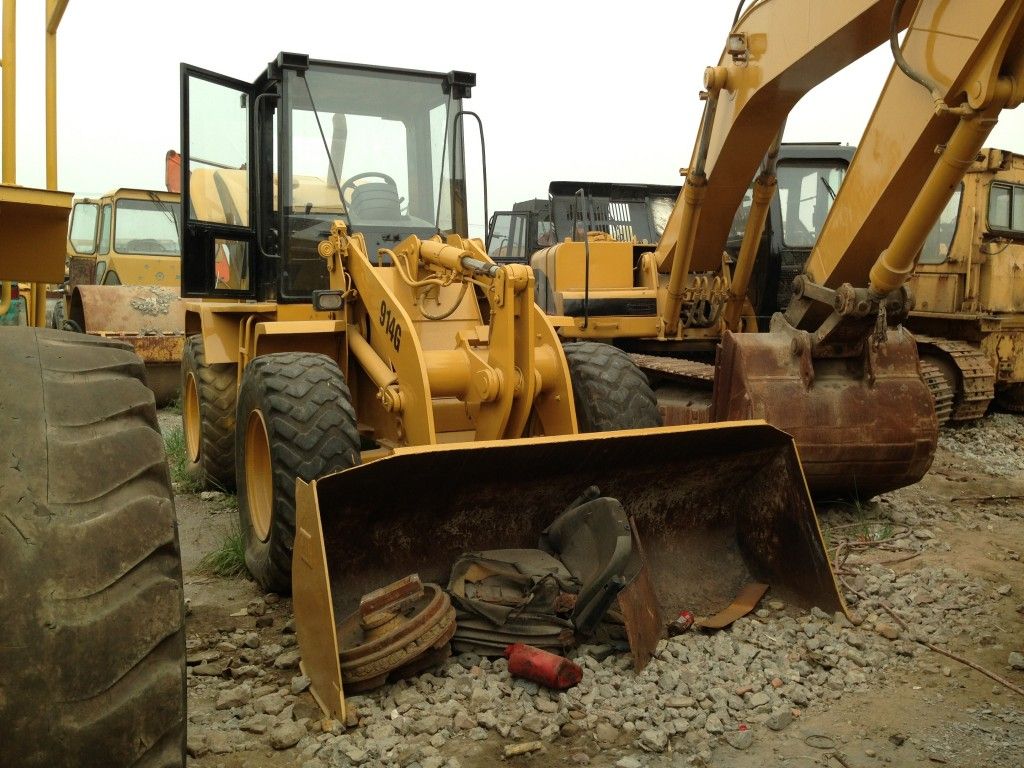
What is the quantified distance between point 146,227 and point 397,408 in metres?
10.9

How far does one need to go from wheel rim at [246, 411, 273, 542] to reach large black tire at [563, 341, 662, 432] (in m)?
A: 1.54

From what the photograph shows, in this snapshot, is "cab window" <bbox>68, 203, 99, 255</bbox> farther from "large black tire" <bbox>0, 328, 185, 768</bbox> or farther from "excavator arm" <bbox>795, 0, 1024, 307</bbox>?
"large black tire" <bbox>0, 328, 185, 768</bbox>

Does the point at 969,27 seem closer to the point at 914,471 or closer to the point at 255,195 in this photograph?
the point at 914,471

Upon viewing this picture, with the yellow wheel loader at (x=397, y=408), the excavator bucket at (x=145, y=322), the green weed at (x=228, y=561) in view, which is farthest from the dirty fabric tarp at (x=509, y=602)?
the excavator bucket at (x=145, y=322)

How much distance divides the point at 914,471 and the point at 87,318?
8582mm

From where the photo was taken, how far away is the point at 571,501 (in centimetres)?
406

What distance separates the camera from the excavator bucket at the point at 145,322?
1032 centimetres

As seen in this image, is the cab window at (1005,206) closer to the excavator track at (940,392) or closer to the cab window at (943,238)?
the cab window at (943,238)

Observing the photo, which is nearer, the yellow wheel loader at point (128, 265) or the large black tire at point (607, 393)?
the large black tire at point (607, 393)

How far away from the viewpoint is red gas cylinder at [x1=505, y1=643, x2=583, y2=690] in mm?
3281

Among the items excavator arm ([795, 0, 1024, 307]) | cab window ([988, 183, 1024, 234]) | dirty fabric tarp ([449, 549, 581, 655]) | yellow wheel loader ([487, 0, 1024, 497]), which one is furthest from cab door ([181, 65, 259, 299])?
cab window ([988, 183, 1024, 234])

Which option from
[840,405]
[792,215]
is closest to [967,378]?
[792,215]

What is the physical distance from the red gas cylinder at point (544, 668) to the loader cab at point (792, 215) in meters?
5.38

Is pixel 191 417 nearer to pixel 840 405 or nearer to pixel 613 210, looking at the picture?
pixel 840 405
